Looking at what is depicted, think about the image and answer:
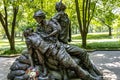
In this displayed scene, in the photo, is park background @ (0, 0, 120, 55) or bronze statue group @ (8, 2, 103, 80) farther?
park background @ (0, 0, 120, 55)

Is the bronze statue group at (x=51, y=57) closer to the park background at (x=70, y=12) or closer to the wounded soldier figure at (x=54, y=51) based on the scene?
→ the wounded soldier figure at (x=54, y=51)

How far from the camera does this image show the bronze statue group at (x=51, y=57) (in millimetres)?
6230

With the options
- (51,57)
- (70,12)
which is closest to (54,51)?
(51,57)

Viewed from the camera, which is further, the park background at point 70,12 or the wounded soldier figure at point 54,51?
the park background at point 70,12

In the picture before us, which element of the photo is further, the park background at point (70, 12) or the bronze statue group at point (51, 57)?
the park background at point (70, 12)

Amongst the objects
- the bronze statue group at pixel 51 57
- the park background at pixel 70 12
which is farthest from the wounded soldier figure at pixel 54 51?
the park background at pixel 70 12

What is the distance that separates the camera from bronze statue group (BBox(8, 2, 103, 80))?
6.23 metres

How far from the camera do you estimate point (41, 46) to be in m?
6.18

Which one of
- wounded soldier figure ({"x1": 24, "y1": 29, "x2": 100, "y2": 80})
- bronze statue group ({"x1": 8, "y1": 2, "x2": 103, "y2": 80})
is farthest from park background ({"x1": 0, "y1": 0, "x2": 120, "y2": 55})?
wounded soldier figure ({"x1": 24, "y1": 29, "x2": 100, "y2": 80})

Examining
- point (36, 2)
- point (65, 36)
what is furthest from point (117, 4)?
point (65, 36)

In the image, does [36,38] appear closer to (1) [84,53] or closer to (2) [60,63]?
(2) [60,63]

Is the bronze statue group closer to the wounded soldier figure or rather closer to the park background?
the wounded soldier figure

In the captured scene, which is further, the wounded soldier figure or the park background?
the park background

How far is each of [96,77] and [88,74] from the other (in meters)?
0.35
